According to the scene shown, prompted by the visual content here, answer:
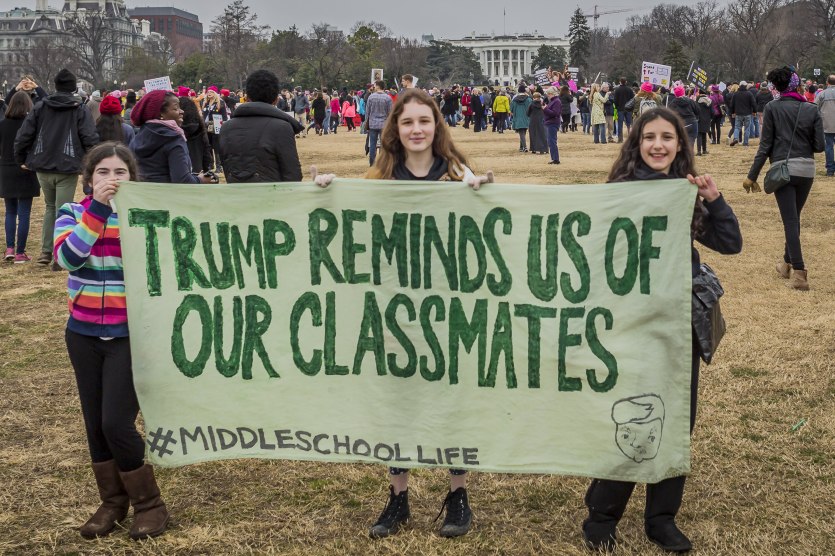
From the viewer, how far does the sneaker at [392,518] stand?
408 cm

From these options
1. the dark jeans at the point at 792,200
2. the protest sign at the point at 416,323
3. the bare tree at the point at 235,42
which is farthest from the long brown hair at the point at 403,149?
the bare tree at the point at 235,42

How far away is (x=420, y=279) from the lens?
3.88 meters

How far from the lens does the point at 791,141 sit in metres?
8.64

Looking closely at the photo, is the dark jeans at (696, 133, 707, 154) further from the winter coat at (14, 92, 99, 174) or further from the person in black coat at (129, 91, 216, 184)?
the person in black coat at (129, 91, 216, 184)

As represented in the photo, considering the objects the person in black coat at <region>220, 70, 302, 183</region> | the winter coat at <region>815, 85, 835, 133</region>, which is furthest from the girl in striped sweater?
the winter coat at <region>815, 85, 835, 133</region>

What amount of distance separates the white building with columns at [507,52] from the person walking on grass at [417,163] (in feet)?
569

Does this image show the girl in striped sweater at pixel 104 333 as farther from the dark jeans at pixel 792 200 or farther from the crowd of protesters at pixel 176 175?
the dark jeans at pixel 792 200

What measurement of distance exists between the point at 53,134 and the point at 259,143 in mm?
3865

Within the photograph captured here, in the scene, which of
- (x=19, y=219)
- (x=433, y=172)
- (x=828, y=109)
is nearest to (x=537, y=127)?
(x=828, y=109)

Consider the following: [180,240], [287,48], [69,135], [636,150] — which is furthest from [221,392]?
[287,48]

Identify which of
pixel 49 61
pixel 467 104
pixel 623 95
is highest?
pixel 49 61

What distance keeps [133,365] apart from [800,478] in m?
3.06

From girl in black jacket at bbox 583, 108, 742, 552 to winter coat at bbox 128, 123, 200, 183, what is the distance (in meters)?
3.74

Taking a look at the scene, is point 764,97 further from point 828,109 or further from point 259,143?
point 259,143
